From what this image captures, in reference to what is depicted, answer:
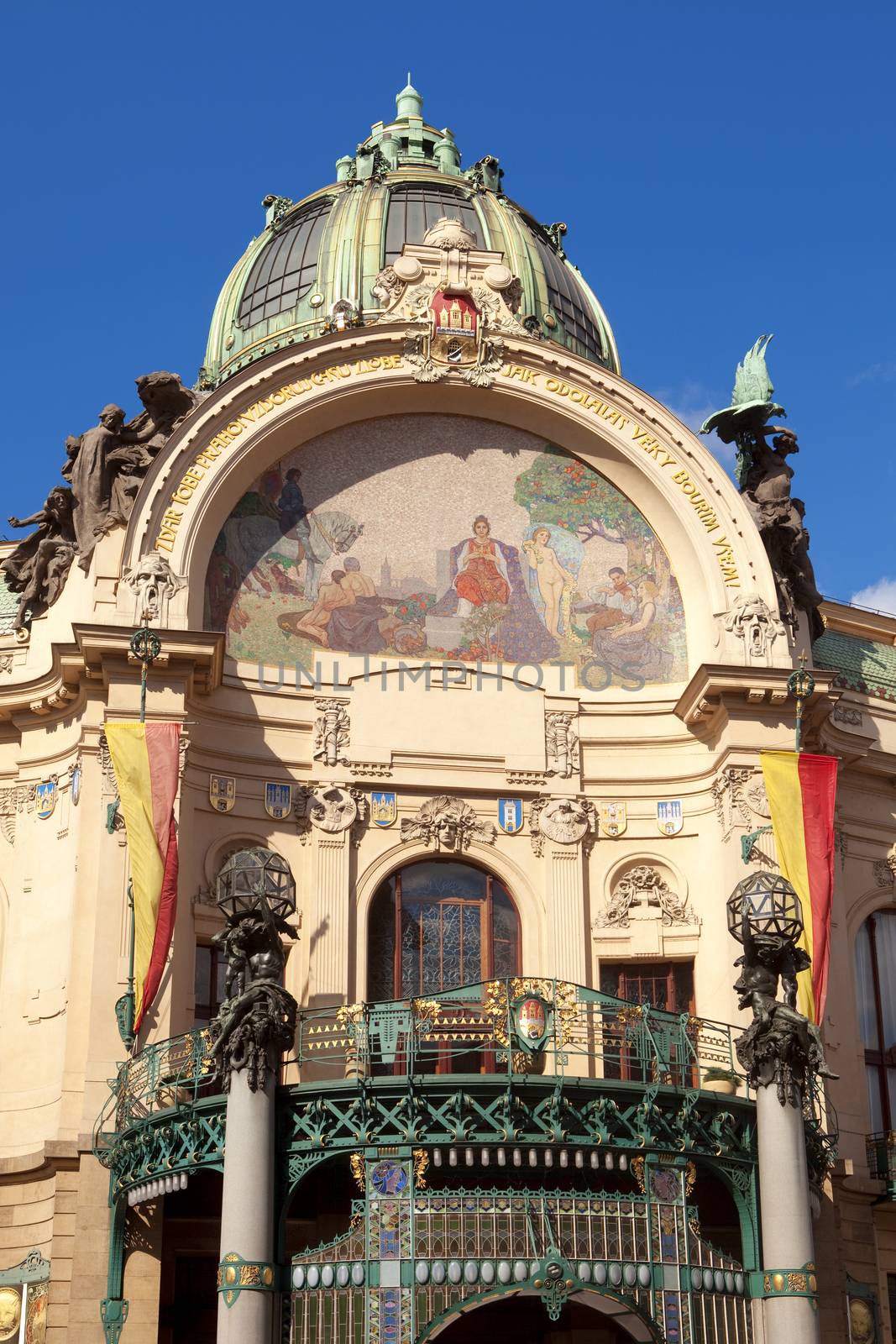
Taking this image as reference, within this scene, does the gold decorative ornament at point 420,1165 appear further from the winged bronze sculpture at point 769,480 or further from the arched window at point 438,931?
the winged bronze sculpture at point 769,480

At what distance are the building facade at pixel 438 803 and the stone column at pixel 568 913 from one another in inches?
1.6

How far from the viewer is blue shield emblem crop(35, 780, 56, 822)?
25.1 metres

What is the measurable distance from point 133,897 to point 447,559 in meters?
7.17

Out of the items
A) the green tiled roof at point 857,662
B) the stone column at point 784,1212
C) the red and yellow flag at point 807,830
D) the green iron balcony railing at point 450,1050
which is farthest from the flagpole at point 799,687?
the stone column at point 784,1212

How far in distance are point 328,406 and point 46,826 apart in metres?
6.86

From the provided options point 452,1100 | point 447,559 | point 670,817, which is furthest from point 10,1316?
point 447,559

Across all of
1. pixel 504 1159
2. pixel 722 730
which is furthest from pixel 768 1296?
pixel 722 730

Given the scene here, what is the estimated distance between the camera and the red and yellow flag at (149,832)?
22719 millimetres

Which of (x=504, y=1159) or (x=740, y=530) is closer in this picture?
(x=504, y=1159)

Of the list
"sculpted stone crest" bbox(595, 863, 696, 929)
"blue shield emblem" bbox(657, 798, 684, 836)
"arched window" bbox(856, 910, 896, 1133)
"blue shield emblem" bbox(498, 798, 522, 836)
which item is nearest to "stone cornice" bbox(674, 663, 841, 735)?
"blue shield emblem" bbox(657, 798, 684, 836)

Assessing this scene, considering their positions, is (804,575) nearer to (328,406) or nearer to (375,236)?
(328,406)

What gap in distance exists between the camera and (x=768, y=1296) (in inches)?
785

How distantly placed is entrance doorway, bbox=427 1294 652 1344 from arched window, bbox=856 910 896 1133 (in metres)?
5.19

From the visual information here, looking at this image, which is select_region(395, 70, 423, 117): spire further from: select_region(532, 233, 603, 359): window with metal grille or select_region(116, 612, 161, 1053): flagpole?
select_region(116, 612, 161, 1053): flagpole
